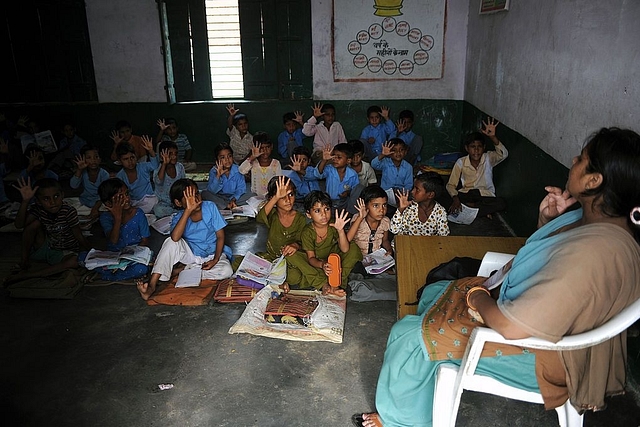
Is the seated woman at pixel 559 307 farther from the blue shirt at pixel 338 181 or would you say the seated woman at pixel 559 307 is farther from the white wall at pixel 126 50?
the white wall at pixel 126 50

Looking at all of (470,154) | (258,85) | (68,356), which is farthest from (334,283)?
(258,85)

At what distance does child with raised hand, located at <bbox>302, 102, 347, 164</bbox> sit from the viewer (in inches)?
266

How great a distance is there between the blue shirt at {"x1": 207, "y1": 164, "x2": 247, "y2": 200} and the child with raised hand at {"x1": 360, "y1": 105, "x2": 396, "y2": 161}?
6.25 feet

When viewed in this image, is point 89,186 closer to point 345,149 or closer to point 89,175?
point 89,175

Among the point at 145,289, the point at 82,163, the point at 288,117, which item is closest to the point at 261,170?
the point at 288,117

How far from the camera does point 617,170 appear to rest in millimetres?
1474

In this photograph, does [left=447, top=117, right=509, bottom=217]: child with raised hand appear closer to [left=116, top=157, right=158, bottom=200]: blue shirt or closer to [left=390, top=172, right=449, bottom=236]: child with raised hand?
[left=390, top=172, right=449, bottom=236]: child with raised hand

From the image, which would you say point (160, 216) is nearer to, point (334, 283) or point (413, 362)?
point (334, 283)

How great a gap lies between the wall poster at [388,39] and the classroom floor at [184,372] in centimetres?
454

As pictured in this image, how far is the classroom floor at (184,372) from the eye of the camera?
2424mm

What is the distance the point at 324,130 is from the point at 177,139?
2.12 m

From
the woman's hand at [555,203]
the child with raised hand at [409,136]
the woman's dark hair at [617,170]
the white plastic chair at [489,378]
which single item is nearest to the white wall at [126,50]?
the child with raised hand at [409,136]

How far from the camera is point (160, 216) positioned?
16.9 feet

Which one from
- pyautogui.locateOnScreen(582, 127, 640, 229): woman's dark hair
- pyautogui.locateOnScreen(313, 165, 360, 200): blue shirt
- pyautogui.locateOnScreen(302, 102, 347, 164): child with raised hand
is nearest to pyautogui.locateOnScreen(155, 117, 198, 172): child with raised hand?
pyautogui.locateOnScreen(302, 102, 347, 164): child with raised hand
